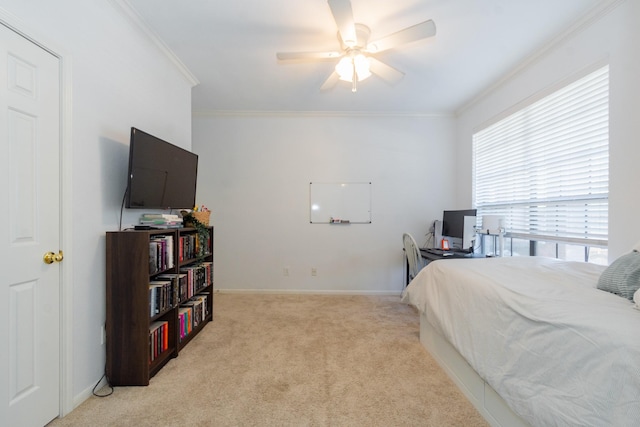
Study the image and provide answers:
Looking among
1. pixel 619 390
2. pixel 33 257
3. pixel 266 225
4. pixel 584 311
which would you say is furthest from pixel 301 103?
pixel 619 390

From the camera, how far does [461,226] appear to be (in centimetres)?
329

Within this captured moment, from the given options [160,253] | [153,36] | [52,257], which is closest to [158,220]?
[160,253]

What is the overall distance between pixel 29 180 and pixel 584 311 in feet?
8.22

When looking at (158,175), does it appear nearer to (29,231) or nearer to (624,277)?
(29,231)

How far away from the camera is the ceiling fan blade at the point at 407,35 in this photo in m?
1.73

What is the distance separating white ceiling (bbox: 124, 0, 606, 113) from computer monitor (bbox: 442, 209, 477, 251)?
1.45 metres

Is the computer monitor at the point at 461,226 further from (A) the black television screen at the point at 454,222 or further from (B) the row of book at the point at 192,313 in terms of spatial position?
(B) the row of book at the point at 192,313

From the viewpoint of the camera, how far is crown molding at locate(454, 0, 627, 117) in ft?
6.21

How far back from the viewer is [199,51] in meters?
2.48

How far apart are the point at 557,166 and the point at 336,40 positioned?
84.3 inches

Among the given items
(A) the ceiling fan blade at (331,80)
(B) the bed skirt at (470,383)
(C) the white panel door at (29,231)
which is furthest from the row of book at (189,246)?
(B) the bed skirt at (470,383)

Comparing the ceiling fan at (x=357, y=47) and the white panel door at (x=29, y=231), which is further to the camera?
the ceiling fan at (x=357, y=47)

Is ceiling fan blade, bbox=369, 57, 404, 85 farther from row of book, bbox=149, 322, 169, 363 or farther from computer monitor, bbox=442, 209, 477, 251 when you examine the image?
row of book, bbox=149, 322, 169, 363

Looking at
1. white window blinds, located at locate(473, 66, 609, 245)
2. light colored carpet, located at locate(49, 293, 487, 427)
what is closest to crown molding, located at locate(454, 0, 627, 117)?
white window blinds, located at locate(473, 66, 609, 245)
